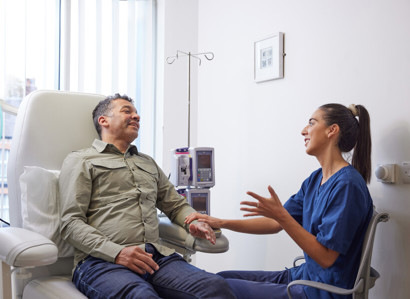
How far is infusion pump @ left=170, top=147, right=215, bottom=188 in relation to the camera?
2.18 metres

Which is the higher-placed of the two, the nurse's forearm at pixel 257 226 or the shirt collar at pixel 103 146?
the shirt collar at pixel 103 146

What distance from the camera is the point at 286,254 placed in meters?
2.20

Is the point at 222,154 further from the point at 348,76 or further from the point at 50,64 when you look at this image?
the point at 50,64

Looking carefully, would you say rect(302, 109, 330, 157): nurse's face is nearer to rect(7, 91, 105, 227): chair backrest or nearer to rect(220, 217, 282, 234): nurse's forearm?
rect(220, 217, 282, 234): nurse's forearm

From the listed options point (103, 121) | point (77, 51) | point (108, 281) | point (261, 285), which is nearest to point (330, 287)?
point (261, 285)

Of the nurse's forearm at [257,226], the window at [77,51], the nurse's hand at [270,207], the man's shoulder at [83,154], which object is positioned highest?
the window at [77,51]

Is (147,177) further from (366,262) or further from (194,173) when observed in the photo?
(366,262)

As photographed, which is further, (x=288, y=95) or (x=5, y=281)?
(x=288, y=95)

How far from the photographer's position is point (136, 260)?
140 centimetres

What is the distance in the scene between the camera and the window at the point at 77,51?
2486 millimetres

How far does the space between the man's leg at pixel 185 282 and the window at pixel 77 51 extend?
1287mm

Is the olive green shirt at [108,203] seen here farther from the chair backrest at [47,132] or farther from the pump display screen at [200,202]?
the pump display screen at [200,202]

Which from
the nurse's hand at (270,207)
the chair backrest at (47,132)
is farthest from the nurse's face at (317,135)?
the chair backrest at (47,132)

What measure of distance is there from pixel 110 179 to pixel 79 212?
189 mm
